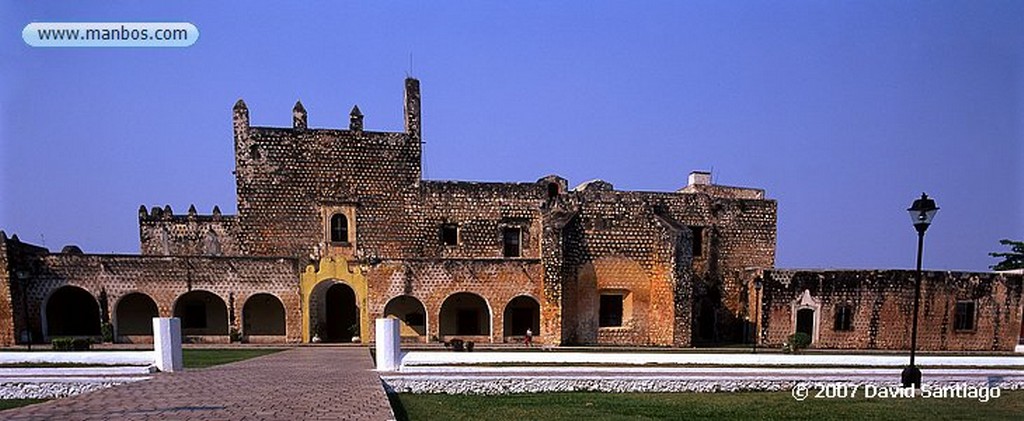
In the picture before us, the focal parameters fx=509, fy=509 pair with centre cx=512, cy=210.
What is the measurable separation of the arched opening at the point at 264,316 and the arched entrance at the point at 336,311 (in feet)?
5.24

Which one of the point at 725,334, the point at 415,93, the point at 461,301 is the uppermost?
the point at 415,93

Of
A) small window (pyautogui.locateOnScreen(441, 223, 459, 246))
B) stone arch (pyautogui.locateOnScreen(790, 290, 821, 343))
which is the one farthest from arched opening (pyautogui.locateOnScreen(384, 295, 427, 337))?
stone arch (pyautogui.locateOnScreen(790, 290, 821, 343))

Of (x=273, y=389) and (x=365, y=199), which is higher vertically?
(x=365, y=199)

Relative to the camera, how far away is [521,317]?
2052 centimetres

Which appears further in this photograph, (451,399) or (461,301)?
(461,301)

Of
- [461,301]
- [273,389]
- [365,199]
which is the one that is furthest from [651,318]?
[273,389]

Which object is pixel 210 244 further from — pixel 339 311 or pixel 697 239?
pixel 697 239

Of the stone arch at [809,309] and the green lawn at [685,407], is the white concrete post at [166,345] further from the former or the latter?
the stone arch at [809,309]

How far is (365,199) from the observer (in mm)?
20094

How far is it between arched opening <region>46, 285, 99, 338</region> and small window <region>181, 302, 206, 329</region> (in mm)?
2832

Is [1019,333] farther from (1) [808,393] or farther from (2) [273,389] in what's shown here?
(2) [273,389]

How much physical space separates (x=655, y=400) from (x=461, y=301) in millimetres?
11833

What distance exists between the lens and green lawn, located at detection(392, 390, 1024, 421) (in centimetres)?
824

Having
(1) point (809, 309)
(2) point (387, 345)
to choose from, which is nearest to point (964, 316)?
(1) point (809, 309)
